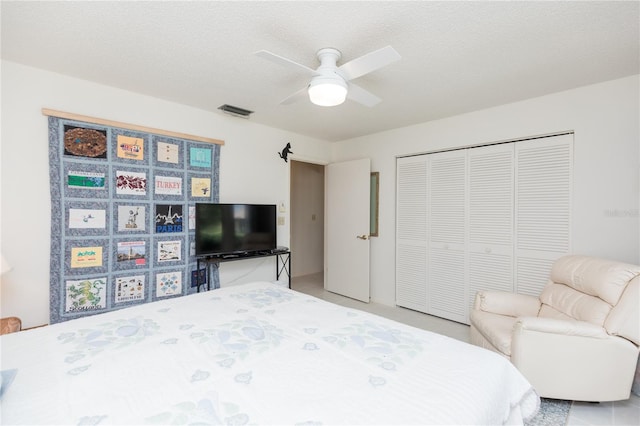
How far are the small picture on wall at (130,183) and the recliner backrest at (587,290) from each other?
3.78m

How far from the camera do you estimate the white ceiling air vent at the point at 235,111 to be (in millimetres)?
3227

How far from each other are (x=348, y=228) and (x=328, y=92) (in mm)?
2855

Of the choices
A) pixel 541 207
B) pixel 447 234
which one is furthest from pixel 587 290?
pixel 447 234

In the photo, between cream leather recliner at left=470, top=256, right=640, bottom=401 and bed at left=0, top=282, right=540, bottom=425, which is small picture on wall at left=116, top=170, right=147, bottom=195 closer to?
bed at left=0, top=282, right=540, bottom=425

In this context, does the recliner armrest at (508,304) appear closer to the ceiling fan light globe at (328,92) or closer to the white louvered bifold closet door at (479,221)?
the white louvered bifold closet door at (479,221)

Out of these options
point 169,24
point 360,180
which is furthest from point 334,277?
point 169,24

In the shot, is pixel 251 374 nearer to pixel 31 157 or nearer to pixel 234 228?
pixel 234 228

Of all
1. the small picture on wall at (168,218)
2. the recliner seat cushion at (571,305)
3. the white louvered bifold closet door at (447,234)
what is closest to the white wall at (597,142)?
the white louvered bifold closet door at (447,234)

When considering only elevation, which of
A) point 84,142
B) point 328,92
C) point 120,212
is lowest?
point 120,212

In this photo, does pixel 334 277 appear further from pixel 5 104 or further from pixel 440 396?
pixel 5 104

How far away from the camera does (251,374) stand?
A: 1.17 meters

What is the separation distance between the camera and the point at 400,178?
13.2ft

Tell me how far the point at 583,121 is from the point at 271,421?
342cm

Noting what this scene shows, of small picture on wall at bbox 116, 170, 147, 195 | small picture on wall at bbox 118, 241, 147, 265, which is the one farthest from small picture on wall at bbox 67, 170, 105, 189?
small picture on wall at bbox 118, 241, 147, 265
